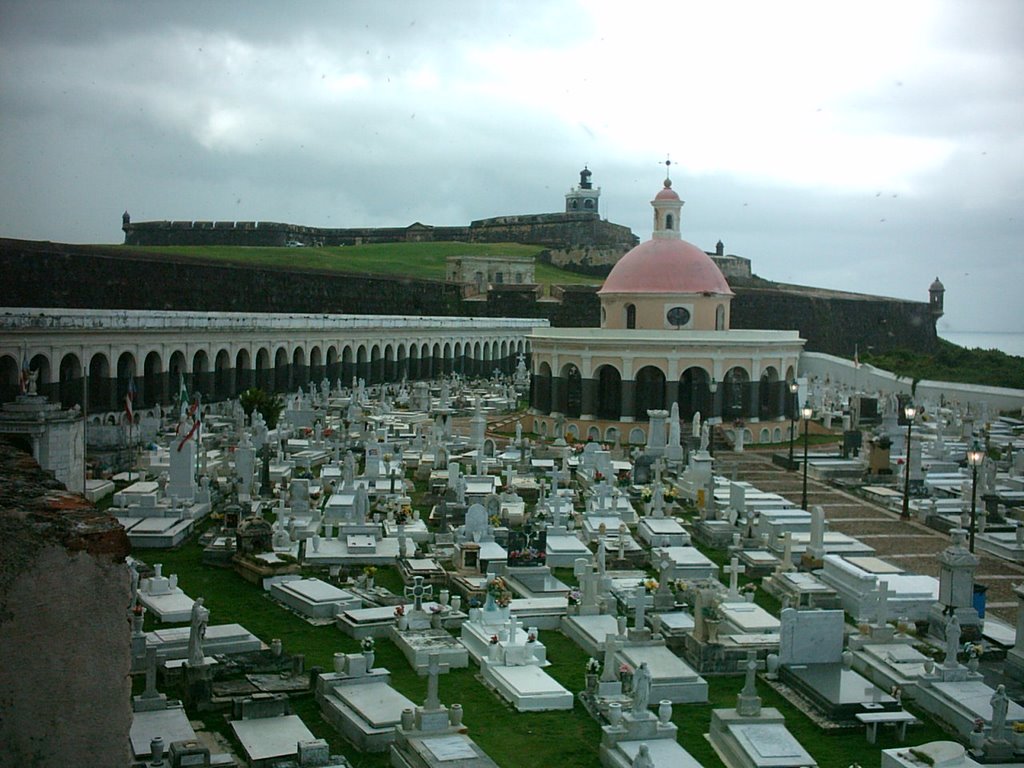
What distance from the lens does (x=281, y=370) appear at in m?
41.8

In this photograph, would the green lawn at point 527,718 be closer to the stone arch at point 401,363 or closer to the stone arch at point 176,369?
the stone arch at point 176,369

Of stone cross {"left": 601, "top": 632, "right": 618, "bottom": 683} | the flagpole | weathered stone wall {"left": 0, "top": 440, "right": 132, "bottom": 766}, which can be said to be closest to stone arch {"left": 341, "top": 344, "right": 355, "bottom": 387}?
the flagpole

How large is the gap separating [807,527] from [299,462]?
11258 mm

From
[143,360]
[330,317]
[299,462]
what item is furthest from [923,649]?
[330,317]

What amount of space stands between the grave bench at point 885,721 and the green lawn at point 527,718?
75 millimetres

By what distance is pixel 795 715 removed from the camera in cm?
1063

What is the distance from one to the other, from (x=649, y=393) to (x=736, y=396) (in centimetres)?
294

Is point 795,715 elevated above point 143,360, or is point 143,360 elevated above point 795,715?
point 143,360

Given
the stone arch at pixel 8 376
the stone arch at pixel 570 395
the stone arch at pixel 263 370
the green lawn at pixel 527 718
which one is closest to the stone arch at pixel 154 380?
the stone arch at pixel 8 376

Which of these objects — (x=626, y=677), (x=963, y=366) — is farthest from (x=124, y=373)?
(x=963, y=366)

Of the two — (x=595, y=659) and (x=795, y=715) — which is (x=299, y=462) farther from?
(x=795, y=715)

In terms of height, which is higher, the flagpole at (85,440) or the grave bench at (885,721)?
the flagpole at (85,440)

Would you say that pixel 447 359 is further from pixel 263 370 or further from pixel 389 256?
pixel 389 256

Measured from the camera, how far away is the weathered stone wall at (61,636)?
5723 mm
